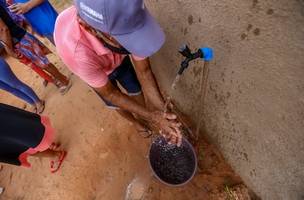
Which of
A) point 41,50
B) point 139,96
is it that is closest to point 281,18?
point 139,96

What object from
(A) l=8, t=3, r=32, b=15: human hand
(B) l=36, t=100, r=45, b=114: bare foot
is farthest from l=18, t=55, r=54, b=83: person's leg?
(A) l=8, t=3, r=32, b=15: human hand

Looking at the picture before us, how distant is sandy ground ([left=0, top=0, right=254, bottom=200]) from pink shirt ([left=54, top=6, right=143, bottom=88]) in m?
1.19

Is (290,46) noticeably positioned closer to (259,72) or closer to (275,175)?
(259,72)

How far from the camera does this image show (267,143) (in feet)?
6.25

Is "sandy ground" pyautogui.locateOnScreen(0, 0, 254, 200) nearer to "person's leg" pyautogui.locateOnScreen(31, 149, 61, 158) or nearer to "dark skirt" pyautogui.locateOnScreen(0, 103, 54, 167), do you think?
"person's leg" pyautogui.locateOnScreen(31, 149, 61, 158)

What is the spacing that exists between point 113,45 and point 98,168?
5.15 ft

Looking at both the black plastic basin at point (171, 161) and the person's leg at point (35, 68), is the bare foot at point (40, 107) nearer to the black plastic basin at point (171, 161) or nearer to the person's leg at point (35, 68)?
the person's leg at point (35, 68)

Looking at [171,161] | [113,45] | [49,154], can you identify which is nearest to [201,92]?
[171,161]

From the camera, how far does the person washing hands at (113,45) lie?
149cm

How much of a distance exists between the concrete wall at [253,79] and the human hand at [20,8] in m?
1.20

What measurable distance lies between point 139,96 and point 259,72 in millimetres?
1223

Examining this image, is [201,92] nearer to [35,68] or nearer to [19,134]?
[19,134]

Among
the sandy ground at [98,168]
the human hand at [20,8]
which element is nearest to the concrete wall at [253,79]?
the sandy ground at [98,168]

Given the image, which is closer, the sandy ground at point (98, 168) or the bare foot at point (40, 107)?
the sandy ground at point (98, 168)
